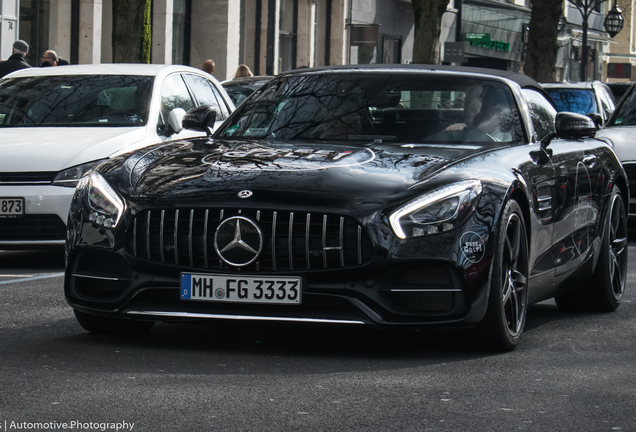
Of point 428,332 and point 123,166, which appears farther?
point 428,332

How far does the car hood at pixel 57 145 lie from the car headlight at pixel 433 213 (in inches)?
188

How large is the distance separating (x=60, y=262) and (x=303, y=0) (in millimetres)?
27949

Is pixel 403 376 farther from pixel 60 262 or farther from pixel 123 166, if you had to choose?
pixel 60 262

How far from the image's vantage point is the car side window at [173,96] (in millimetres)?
11391

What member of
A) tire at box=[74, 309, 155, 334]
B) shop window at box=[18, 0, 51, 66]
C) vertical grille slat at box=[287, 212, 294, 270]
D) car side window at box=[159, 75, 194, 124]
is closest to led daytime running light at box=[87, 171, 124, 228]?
tire at box=[74, 309, 155, 334]

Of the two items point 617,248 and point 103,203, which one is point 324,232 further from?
point 617,248

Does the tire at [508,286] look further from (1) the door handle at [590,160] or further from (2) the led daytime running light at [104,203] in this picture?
(2) the led daytime running light at [104,203]

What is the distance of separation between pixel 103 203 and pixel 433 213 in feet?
5.10

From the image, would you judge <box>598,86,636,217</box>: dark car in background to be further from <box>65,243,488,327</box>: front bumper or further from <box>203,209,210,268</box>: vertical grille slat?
<box>203,209,210,268</box>: vertical grille slat

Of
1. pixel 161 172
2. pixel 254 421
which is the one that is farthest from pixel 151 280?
pixel 254 421

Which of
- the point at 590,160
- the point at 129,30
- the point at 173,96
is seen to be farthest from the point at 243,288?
the point at 129,30

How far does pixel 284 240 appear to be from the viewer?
5.54m

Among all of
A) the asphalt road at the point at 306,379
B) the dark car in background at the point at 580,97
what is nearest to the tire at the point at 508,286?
the asphalt road at the point at 306,379

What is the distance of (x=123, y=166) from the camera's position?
612 centimetres
